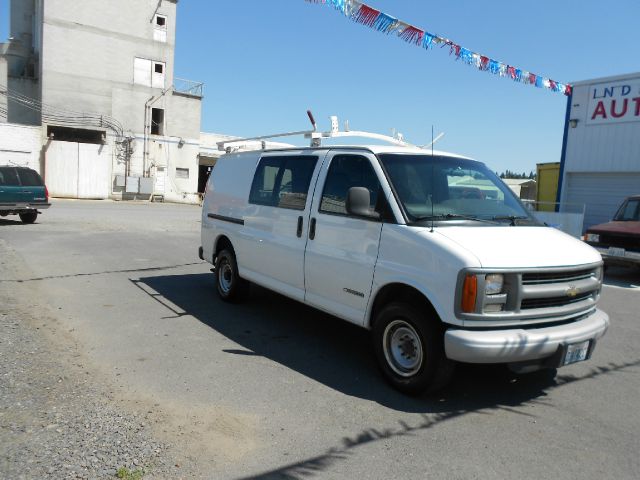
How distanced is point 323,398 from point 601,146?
52.5 ft

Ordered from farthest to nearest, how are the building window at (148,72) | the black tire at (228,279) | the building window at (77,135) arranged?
the building window at (148,72), the building window at (77,135), the black tire at (228,279)

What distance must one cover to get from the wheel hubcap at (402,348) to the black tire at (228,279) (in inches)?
123

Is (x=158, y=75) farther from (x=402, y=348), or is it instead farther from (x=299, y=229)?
(x=402, y=348)

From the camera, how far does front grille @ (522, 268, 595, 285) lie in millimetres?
4048

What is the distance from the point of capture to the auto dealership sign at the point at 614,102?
51.5 feet

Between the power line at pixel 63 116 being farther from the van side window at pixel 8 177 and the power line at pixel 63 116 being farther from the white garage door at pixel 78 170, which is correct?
the van side window at pixel 8 177

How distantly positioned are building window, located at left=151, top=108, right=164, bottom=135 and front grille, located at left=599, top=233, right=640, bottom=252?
3280 cm

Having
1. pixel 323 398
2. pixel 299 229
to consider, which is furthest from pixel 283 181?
pixel 323 398

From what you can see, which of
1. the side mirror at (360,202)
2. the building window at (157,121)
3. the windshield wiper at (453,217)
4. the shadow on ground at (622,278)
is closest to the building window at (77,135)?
the building window at (157,121)

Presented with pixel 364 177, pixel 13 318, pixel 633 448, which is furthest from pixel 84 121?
pixel 633 448

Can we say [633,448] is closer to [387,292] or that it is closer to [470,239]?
[470,239]

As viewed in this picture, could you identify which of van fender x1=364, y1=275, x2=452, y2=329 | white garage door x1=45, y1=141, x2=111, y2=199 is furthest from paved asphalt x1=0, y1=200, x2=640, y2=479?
white garage door x1=45, y1=141, x2=111, y2=199

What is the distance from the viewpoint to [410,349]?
4.50 meters

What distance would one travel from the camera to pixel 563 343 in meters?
4.11
